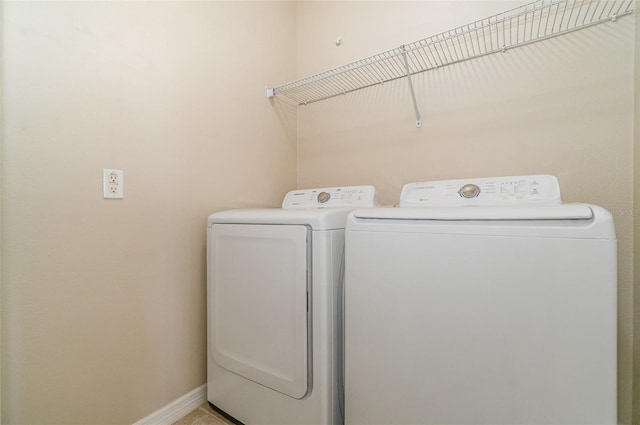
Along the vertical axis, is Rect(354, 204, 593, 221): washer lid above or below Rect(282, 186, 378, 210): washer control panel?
below

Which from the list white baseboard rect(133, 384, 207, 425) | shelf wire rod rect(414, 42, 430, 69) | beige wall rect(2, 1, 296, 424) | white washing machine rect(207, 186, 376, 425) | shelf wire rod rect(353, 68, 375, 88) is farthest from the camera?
shelf wire rod rect(353, 68, 375, 88)

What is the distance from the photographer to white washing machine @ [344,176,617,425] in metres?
0.71

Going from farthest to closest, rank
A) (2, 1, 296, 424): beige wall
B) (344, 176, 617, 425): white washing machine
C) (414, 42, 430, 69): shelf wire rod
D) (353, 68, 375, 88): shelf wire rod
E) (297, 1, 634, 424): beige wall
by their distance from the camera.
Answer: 1. (353, 68, 375, 88): shelf wire rod
2. (414, 42, 430, 69): shelf wire rod
3. (297, 1, 634, 424): beige wall
4. (2, 1, 296, 424): beige wall
5. (344, 176, 617, 425): white washing machine

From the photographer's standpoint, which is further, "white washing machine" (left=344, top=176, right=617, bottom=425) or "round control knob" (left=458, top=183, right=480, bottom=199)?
"round control knob" (left=458, top=183, right=480, bottom=199)

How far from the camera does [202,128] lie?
4.90ft

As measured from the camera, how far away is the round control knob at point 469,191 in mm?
1207

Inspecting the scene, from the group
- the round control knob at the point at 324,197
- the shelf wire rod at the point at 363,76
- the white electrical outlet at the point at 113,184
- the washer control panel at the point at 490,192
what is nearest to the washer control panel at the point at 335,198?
the round control knob at the point at 324,197

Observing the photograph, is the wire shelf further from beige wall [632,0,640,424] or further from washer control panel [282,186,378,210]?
washer control panel [282,186,378,210]

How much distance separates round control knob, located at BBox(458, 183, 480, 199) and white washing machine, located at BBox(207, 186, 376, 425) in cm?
Result: 42

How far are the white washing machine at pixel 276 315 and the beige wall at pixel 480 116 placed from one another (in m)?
0.50

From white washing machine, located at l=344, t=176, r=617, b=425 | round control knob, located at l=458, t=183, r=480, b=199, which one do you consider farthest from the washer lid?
round control knob, located at l=458, t=183, r=480, b=199

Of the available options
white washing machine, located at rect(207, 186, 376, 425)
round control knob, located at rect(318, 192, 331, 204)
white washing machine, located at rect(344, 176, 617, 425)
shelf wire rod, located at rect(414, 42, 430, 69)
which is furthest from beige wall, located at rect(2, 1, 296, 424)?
shelf wire rod, located at rect(414, 42, 430, 69)

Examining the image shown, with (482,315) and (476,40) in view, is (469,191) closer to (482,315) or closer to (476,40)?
(482,315)

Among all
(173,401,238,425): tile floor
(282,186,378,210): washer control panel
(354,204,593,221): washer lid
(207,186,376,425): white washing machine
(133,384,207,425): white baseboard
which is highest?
(282,186,378,210): washer control panel
